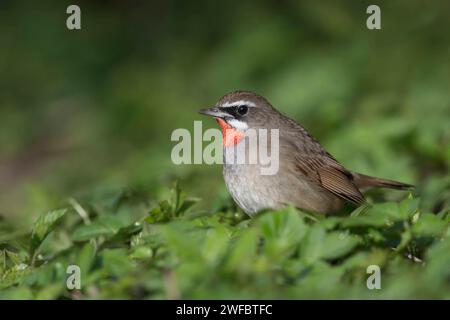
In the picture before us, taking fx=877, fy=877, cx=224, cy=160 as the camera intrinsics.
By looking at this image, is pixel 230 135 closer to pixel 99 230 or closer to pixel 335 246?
pixel 99 230

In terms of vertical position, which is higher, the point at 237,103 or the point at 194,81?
the point at 194,81

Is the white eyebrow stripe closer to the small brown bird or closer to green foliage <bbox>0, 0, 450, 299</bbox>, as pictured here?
the small brown bird

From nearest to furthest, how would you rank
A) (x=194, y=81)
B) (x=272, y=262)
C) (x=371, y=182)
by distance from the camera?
(x=272, y=262) → (x=371, y=182) → (x=194, y=81)

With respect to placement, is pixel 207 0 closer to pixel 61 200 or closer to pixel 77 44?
pixel 77 44

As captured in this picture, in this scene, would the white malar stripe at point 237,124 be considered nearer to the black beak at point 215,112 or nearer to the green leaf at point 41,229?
the black beak at point 215,112

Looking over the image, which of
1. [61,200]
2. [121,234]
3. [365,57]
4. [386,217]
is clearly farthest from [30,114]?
[386,217]

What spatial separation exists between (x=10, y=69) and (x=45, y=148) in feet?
6.58

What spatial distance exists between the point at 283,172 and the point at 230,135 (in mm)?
541

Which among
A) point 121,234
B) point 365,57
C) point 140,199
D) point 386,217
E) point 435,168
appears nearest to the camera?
point 386,217

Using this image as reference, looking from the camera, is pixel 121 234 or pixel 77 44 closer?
pixel 121 234

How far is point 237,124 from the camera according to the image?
6645 millimetres

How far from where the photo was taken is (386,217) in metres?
4.48

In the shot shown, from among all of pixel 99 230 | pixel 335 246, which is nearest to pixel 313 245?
pixel 335 246

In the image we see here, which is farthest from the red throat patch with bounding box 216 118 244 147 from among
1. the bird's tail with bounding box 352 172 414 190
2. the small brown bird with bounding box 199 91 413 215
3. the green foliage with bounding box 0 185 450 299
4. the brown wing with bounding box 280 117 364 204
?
the green foliage with bounding box 0 185 450 299
